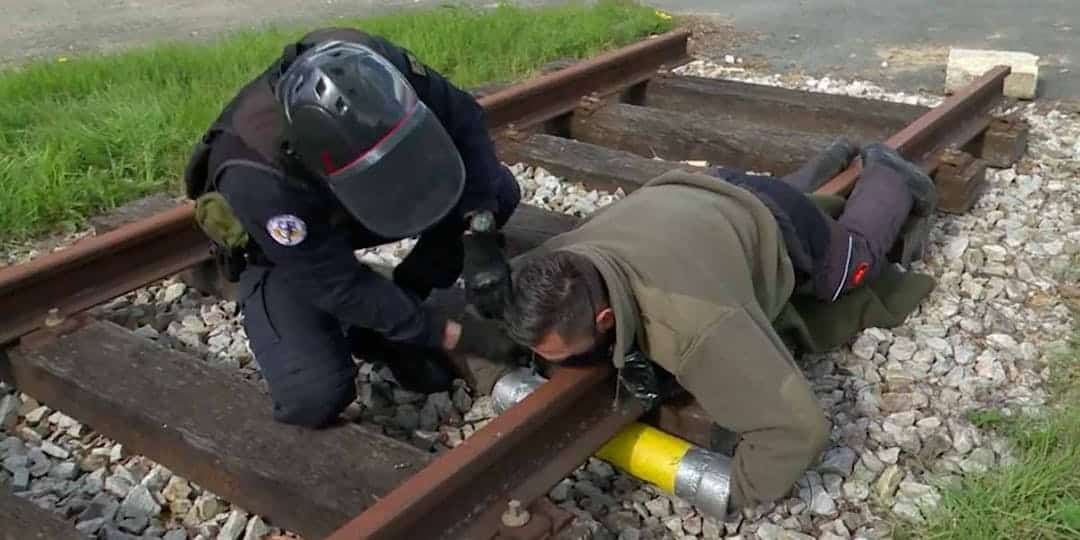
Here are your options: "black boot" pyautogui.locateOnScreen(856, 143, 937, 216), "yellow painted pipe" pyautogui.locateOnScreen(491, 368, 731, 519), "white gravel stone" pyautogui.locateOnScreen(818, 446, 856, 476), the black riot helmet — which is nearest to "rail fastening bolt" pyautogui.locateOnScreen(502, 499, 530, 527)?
"yellow painted pipe" pyautogui.locateOnScreen(491, 368, 731, 519)

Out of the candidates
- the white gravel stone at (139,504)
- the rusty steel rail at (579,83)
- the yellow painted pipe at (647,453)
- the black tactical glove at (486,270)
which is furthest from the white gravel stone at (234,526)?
the rusty steel rail at (579,83)

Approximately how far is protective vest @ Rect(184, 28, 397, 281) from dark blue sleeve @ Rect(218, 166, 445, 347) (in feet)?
0.13

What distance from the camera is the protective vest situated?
2969mm

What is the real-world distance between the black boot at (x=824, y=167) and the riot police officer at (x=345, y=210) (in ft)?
4.05

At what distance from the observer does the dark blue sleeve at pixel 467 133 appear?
3.42m

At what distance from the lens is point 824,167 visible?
179 inches

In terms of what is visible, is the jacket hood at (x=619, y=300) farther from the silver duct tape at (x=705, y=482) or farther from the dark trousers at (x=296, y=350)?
the dark trousers at (x=296, y=350)

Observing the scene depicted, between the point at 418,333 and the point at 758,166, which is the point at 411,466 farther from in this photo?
the point at 758,166

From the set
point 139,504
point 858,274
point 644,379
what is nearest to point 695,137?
point 858,274

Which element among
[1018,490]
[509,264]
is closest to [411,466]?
[509,264]

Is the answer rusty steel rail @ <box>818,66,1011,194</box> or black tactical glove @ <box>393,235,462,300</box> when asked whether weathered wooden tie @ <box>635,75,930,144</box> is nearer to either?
rusty steel rail @ <box>818,66,1011,194</box>

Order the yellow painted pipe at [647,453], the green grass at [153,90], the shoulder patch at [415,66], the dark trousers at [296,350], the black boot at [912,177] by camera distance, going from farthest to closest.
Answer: the green grass at [153,90]
the black boot at [912,177]
the shoulder patch at [415,66]
the dark trousers at [296,350]
the yellow painted pipe at [647,453]

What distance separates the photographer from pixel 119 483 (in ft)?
10.4

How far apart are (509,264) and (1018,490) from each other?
56.4 inches
